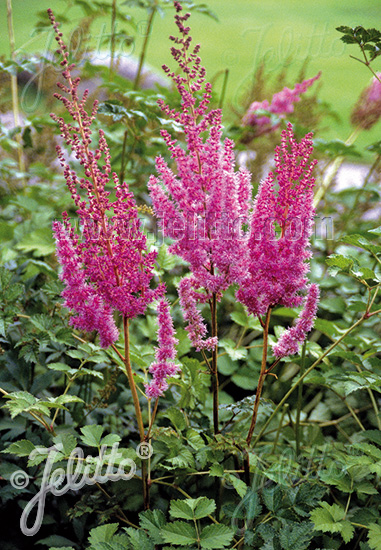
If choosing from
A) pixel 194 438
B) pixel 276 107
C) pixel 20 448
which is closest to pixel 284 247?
pixel 194 438

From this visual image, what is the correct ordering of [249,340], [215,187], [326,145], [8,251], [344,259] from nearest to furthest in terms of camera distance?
[215,187], [344,259], [8,251], [326,145], [249,340]

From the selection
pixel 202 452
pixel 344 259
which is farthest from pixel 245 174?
pixel 202 452

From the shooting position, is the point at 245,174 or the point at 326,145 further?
the point at 326,145

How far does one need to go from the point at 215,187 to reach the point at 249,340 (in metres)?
0.94

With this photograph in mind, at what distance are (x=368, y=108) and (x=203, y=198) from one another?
1.41 m

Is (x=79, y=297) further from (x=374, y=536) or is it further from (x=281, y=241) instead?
(x=374, y=536)

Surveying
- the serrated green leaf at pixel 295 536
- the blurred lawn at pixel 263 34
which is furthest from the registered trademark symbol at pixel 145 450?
the blurred lawn at pixel 263 34

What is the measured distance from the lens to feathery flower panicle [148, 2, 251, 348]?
72 centimetres

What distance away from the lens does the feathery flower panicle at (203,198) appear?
721 mm

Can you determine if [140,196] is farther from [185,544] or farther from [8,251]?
[185,544]

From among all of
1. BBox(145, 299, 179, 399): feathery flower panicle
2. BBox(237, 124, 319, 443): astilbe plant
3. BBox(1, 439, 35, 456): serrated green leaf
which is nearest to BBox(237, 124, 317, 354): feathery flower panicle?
BBox(237, 124, 319, 443): astilbe plant

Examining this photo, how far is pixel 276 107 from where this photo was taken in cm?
183

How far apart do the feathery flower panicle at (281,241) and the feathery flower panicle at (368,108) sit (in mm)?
1248

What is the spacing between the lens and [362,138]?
507 centimetres
